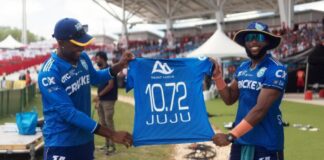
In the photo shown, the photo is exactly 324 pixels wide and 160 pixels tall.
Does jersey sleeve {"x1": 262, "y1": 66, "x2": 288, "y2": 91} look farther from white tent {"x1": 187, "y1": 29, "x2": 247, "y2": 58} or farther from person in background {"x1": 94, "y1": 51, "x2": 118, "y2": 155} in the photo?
white tent {"x1": 187, "y1": 29, "x2": 247, "y2": 58}

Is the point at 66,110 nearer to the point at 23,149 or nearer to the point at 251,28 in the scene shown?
the point at 251,28

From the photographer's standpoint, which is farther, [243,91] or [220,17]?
[220,17]

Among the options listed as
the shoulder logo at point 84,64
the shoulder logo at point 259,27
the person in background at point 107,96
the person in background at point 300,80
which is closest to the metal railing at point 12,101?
the person in background at point 107,96

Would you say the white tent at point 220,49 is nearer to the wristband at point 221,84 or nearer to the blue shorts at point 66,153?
the wristband at point 221,84

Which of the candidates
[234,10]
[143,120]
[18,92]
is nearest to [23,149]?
[143,120]

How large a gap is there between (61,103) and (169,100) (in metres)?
1.27

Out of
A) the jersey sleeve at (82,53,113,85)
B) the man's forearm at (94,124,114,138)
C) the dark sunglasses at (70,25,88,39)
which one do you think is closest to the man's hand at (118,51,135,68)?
the jersey sleeve at (82,53,113,85)

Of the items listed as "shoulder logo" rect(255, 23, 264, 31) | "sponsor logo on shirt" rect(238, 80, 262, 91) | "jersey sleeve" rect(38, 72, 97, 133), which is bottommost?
"jersey sleeve" rect(38, 72, 97, 133)

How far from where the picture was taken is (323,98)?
21.6m

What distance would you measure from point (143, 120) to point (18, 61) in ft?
98.8

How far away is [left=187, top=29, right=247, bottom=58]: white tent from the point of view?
2059 cm

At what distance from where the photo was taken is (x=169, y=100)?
15.4ft

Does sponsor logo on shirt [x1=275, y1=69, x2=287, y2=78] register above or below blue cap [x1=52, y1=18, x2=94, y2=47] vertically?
below

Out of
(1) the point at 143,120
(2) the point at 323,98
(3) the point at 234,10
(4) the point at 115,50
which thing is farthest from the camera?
(3) the point at 234,10
